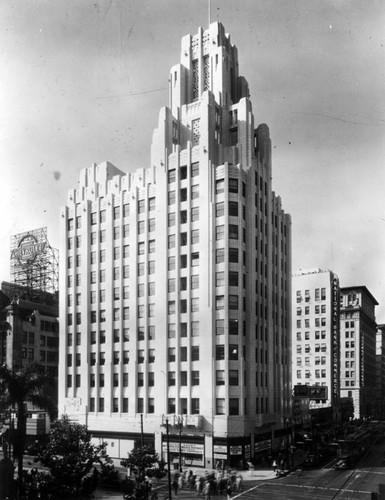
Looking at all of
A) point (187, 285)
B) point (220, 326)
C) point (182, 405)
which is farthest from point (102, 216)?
point (182, 405)

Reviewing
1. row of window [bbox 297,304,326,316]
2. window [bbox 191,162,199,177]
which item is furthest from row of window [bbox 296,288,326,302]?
window [bbox 191,162,199,177]

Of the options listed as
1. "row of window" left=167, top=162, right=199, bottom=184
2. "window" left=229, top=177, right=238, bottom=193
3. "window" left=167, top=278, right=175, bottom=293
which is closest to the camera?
"window" left=229, top=177, right=238, bottom=193

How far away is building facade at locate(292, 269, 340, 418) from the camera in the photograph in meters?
126

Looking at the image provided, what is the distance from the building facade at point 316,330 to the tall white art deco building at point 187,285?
4770cm

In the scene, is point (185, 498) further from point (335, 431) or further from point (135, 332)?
point (335, 431)


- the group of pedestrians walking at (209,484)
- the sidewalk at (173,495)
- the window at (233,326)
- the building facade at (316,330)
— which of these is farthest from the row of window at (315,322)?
the group of pedestrians walking at (209,484)

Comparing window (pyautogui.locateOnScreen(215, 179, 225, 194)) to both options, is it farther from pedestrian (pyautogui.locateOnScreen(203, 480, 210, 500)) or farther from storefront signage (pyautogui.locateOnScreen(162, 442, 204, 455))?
pedestrian (pyautogui.locateOnScreen(203, 480, 210, 500))

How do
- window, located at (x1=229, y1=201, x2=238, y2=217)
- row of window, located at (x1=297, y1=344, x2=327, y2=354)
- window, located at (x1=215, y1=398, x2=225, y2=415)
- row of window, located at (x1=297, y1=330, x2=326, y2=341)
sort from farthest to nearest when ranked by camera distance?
row of window, located at (x1=297, y1=330, x2=326, y2=341), row of window, located at (x1=297, y1=344, x2=327, y2=354), window, located at (x1=229, y1=201, x2=238, y2=217), window, located at (x1=215, y1=398, x2=225, y2=415)

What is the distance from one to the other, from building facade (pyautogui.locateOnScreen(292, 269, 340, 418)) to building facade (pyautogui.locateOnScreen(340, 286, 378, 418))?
16398mm

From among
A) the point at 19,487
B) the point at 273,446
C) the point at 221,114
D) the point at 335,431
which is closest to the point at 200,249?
the point at 221,114

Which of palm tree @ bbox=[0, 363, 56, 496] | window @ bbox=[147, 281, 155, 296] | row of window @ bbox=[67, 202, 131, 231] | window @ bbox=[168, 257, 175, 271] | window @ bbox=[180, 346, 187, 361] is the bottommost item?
palm tree @ bbox=[0, 363, 56, 496]

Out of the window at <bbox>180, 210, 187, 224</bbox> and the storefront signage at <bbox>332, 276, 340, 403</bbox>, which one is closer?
the window at <bbox>180, 210, 187, 224</bbox>

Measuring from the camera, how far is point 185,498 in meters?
44.8

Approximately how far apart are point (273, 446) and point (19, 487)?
140ft
